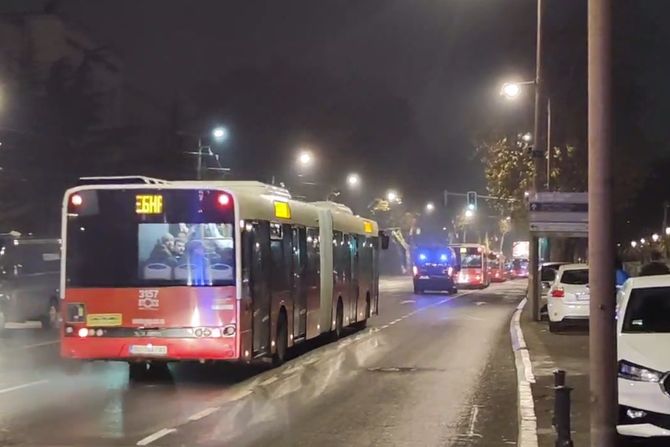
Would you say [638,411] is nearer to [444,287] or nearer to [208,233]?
[208,233]

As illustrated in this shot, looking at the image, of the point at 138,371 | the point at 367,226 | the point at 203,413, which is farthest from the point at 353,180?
the point at 203,413

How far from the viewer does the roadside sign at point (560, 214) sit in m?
23.9

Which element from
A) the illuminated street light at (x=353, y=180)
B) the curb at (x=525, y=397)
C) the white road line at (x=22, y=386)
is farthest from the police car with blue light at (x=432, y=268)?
the white road line at (x=22, y=386)

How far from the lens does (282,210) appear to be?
55.9ft

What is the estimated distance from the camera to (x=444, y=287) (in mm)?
50625

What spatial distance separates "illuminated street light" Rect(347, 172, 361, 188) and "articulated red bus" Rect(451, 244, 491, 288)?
8021 millimetres

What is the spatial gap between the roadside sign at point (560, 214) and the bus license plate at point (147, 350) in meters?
12.7

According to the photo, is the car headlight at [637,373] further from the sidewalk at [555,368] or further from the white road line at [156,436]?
the white road line at [156,436]

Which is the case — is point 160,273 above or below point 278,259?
below

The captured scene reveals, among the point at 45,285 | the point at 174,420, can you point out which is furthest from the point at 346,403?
the point at 45,285

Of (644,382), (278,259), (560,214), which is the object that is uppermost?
(560,214)

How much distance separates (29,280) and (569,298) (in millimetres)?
13279

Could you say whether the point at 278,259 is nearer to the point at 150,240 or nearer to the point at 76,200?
the point at 150,240

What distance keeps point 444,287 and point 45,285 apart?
29483mm
